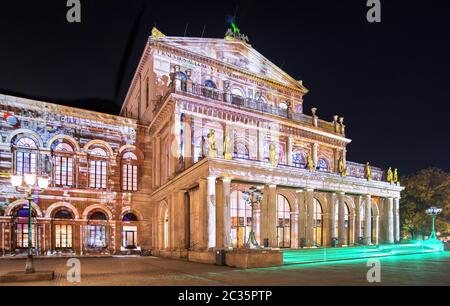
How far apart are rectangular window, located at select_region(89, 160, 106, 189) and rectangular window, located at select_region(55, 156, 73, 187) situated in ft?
5.16

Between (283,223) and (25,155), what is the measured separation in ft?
72.4

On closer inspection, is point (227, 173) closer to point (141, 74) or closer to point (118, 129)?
point (118, 129)

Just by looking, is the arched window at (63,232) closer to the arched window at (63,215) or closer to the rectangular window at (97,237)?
the arched window at (63,215)

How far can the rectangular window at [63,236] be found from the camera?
3012cm

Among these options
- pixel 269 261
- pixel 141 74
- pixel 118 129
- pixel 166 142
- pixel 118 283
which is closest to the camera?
→ pixel 118 283

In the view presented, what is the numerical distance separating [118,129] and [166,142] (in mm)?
5322

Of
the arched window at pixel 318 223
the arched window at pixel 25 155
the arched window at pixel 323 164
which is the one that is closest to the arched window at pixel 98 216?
the arched window at pixel 25 155

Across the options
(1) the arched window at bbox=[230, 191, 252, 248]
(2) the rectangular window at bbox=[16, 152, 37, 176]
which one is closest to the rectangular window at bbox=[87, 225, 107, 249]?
(2) the rectangular window at bbox=[16, 152, 37, 176]

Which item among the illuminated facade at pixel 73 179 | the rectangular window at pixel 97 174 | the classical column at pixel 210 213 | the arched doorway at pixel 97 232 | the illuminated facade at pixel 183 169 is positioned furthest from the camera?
the rectangular window at pixel 97 174

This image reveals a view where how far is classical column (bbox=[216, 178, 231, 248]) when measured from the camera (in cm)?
2355

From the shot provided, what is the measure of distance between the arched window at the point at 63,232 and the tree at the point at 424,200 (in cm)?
3771

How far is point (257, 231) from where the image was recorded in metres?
31.0
